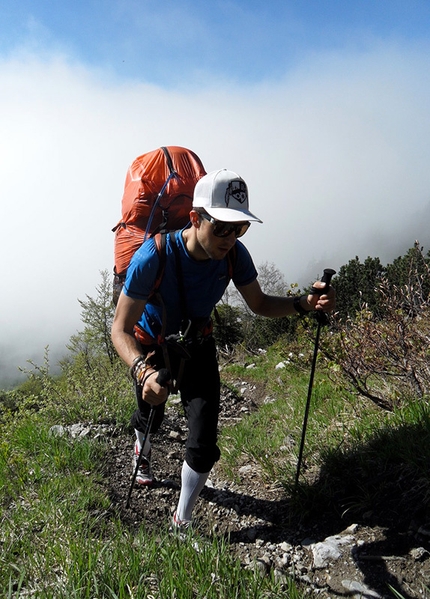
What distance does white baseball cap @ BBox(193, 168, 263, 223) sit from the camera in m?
2.90

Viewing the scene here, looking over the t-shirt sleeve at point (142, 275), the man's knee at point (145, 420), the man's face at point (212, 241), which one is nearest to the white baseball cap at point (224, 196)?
the man's face at point (212, 241)

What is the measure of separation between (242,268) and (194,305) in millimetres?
500

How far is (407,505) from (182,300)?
6.52 ft

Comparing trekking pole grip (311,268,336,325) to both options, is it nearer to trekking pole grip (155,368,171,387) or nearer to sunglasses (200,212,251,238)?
sunglasses (200,212,251,238)

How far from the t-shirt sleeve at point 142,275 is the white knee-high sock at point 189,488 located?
1.27m

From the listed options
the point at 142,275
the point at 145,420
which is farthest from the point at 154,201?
the point at 145,420

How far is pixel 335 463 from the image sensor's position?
351 cm

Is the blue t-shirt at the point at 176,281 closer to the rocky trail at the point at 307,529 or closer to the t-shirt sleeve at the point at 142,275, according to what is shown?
the t-shirt sleeve at the point at 142,275

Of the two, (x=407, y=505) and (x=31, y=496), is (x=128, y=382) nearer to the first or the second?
(x=31, y=496)

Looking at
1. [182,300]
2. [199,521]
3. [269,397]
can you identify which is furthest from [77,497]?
[269,397]

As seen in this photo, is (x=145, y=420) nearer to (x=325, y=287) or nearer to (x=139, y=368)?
(x=139, y=368)

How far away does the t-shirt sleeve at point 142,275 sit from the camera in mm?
3033

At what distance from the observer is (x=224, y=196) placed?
294 centimetres

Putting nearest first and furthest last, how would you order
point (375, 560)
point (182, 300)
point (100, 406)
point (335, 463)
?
point (375, 560) < point (182, 300) < point (335, 463) < point (100, 406)
